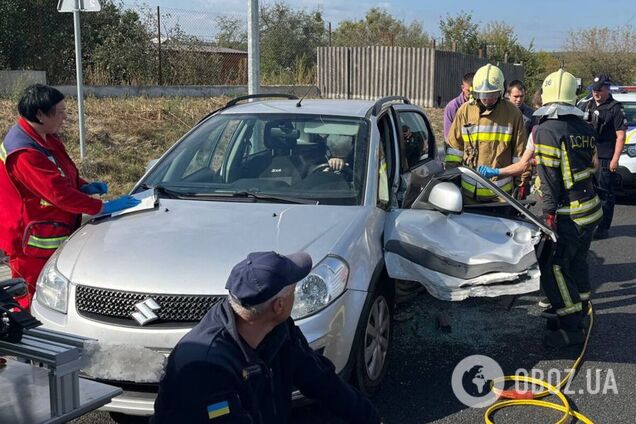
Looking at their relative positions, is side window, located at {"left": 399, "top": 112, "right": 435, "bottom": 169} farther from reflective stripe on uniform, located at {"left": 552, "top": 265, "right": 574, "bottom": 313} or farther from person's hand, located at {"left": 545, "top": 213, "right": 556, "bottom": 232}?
reflective stripe on uniform, located at {"left": 552, "top": 265, "right": 574, "bottom": 313}

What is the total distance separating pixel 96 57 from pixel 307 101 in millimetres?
12019

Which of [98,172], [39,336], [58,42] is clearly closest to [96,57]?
[58,42]

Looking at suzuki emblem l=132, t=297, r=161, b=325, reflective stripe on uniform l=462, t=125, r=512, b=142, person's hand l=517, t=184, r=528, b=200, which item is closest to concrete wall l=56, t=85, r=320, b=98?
person's hand l=517, t=184, r=528, b=200

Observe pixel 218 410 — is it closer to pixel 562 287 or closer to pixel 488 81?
pixel 562 287

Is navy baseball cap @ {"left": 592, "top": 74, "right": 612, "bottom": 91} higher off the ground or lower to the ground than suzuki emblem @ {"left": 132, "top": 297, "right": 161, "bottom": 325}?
higher

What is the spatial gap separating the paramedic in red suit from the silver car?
214mm

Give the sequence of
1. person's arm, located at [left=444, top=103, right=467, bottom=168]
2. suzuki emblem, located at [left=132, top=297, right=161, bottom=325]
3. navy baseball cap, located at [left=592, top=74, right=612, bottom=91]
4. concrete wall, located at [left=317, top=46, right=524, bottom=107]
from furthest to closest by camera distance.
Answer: concrete wall, located at [left=317, top=46, right=524, bottom=107] → navy baseball cap, located at [left=592, top=74, right=612, bottom=91] → person's arm, located at [left=444, top=103, right=467, bottom=168] → suzuki emblem, located at [left=132, top=297, right=161, bottom=325]

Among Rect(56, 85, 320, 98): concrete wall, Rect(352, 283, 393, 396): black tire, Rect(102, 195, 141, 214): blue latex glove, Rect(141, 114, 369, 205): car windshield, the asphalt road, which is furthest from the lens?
Rect(56, 85, 320, 98): concrete wall

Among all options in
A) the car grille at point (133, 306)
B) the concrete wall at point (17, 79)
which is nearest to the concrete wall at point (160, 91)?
the concrete wall at point (17, 79)

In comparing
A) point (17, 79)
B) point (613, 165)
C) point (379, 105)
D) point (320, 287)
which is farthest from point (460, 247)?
point (17, 79)

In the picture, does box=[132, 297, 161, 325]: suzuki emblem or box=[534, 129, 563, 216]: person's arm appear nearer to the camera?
box=[132, 297, 161, 325]: suzuki emblem

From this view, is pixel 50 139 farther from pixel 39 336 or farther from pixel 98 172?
pixel 98 172

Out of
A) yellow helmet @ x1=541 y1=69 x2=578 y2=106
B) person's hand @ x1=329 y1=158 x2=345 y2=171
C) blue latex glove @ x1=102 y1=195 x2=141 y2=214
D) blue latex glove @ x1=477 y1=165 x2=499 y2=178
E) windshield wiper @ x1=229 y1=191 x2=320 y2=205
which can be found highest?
yellow helmet @ x1=541 y1=69 x2=578 y2=106

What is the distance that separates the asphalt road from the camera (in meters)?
3.89
